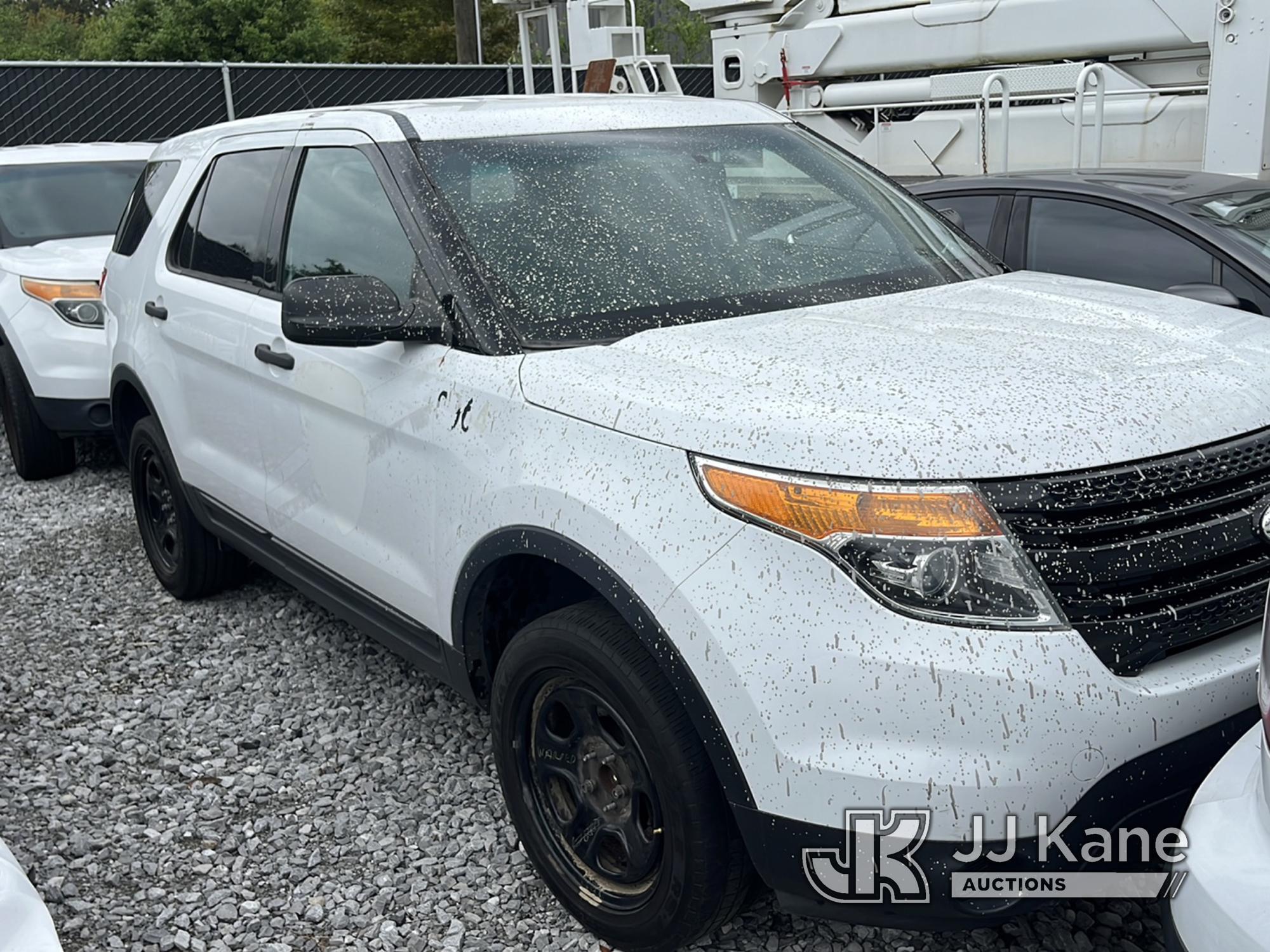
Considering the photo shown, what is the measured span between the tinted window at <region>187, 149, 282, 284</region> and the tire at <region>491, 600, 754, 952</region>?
189 cm

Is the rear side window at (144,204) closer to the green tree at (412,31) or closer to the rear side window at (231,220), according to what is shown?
the rear side window at (231,220)

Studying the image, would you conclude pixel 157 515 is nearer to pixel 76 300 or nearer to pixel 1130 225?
pixel 76 300

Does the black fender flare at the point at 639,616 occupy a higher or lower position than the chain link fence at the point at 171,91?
lower

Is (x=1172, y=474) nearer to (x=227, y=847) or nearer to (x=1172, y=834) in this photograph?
(x=1172, y=834)

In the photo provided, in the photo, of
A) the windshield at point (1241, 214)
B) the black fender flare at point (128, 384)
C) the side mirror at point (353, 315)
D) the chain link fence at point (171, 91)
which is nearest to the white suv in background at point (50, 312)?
the black fender flare at point (128, 384)

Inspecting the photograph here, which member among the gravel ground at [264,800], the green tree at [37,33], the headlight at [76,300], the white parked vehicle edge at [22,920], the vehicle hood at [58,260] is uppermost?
the green tree at [37,33]

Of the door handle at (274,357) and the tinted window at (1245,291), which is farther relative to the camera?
the tinted window at (1245,291)

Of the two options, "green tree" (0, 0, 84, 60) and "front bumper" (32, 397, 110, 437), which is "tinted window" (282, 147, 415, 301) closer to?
"front bumper" (32, 397, 110, 437)

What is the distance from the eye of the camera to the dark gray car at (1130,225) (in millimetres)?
4824

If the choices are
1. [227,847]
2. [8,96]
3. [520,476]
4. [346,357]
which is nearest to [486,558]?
[520,476]

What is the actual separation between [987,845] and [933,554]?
50cm

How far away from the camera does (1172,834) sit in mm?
2252

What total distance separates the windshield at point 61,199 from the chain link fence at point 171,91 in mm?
8012

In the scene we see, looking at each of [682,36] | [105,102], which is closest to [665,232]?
[105,102]
